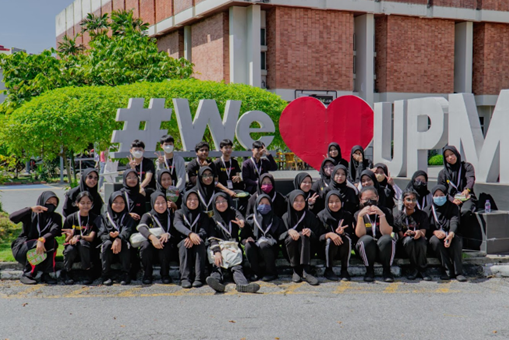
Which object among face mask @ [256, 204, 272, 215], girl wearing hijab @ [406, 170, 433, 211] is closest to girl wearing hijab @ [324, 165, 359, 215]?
girl wearing hijab @ [406, 170, 433, 211]

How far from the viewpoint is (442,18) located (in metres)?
32.5

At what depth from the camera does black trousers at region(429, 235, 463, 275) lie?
7.21m

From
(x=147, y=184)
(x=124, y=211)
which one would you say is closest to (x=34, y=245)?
(x=124, y=211)

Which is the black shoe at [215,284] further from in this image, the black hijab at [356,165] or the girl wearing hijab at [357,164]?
the black hijab at [356,165]

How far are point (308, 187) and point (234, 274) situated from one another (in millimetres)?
1824

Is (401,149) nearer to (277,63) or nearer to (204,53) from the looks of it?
(277,63)

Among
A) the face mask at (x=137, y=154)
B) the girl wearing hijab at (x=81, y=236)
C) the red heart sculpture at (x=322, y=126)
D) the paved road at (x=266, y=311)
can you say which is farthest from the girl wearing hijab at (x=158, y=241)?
the red heart sculpture at (x=322, y=126)

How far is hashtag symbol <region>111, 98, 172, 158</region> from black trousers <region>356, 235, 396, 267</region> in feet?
18.2

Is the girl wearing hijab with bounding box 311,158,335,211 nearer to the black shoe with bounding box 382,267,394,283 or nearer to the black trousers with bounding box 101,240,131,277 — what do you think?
the black shoe with bounding box 382,267,394,283

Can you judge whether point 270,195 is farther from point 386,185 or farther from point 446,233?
point 446,233

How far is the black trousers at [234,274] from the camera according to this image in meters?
6.79

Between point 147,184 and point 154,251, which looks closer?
point 154,251

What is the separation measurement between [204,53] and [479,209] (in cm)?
2582

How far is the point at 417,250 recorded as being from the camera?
7262 millimetres
